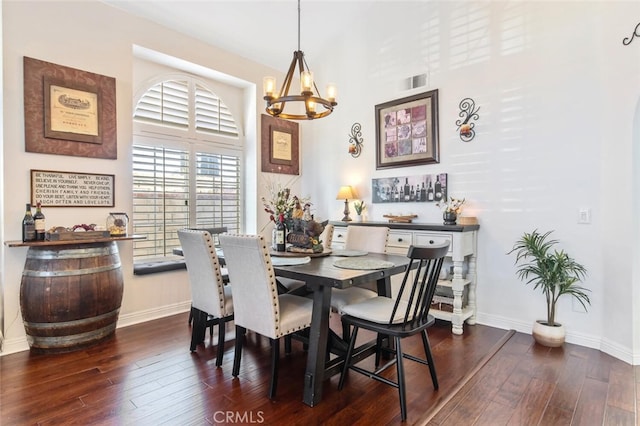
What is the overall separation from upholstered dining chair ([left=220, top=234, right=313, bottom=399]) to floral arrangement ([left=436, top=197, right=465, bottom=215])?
75.8 inches

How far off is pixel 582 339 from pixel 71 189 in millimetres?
4602

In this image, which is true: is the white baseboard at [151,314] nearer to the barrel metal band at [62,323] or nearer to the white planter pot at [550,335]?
the barrel metal band at [62,323]

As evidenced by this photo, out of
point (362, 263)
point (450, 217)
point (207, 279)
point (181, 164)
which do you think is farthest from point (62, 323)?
point (450, 217)

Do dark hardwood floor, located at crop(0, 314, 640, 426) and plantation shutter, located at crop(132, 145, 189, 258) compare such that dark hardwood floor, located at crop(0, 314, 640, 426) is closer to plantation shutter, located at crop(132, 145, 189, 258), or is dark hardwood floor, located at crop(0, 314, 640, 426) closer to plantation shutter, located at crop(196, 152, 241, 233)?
plantation shutter, located at crop(132, 145, 189, 258)

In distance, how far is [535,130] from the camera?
313cm

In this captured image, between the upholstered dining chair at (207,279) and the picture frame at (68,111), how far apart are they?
1452 mm

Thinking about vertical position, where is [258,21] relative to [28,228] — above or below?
above

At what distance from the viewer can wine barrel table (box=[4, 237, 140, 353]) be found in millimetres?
2668

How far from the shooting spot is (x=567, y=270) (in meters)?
2.93

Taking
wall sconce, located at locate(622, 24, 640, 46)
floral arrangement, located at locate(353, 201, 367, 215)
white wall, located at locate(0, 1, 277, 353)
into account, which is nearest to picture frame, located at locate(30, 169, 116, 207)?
white wall, located at locate(0, 1, 277, 353)

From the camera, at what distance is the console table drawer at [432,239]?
129 inches

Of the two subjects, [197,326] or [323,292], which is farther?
[197,326]

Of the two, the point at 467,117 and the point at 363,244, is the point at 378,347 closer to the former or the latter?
the point at 363,244

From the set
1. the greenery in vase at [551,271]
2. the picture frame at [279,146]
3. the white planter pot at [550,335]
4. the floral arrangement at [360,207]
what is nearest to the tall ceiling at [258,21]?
the picture frame at [279,146]
